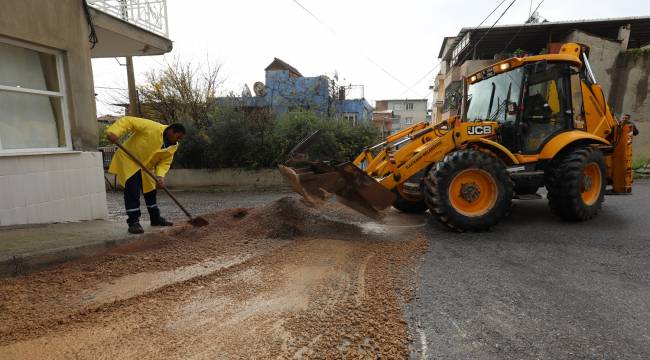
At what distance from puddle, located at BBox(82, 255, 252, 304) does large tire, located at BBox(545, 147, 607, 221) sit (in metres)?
4.75

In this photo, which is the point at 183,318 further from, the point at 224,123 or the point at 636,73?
the point at 636,73

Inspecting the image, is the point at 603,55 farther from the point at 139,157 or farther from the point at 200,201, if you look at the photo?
the point at 139,157

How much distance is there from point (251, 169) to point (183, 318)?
8.78 meters

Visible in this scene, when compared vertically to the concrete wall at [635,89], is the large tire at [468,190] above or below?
below

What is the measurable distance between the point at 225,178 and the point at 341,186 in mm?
7252

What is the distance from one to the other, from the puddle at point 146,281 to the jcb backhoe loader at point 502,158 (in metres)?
1.49

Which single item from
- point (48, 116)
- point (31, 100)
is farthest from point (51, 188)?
point (31, 100)

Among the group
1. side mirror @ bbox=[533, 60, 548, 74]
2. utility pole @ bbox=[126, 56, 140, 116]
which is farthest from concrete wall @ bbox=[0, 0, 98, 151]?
utility pole @ bbox=[126, 56, 140, 116]

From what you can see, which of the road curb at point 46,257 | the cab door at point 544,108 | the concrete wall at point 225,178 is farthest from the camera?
the concrete wall at point 225,178

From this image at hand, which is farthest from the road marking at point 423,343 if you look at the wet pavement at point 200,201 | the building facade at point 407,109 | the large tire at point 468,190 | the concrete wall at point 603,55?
the building facade at point 407,109

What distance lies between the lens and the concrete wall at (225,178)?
36.5 ft

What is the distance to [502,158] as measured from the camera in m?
5.57

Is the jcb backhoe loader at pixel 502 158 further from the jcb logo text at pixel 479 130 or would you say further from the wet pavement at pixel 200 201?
the wet pavement at pixel 200 201

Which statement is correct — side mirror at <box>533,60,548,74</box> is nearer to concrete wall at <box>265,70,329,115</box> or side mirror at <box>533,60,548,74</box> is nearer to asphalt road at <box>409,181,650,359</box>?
asphalt road at <box>409,181,650,359</box>
